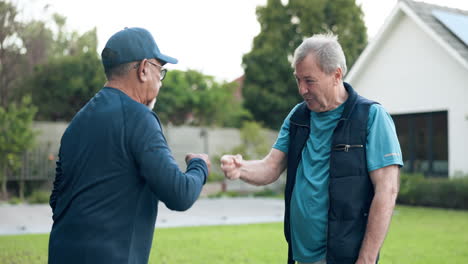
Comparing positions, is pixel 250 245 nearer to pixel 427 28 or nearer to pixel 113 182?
pixel 113 182

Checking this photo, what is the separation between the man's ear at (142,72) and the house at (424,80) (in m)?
13.6

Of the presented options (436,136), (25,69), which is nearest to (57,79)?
(25,69)

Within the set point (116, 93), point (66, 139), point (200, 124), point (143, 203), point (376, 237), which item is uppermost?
point (116, 93)

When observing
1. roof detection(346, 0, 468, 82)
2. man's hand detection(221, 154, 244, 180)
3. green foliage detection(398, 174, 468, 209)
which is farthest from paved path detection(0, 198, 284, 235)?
man's hand detection(221, 154, 244, 180)

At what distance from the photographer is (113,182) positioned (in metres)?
2.36

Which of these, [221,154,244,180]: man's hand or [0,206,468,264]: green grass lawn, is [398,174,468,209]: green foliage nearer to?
[0,206,468,264]: green grass lawn

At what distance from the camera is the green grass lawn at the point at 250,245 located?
7.36m

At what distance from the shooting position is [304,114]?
322 centimetres

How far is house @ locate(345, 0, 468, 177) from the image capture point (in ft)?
49.8

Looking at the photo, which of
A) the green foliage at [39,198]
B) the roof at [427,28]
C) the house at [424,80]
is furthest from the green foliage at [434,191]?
the green foliage at [39,198]

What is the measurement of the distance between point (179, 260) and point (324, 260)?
4.58m

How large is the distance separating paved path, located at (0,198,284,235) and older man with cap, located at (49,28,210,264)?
8085 mm

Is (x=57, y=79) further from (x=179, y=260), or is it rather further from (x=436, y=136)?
(x=179, y=260)

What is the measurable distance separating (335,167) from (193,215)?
1041cm
